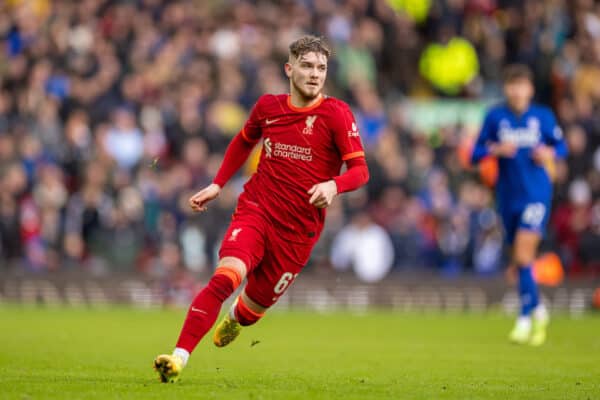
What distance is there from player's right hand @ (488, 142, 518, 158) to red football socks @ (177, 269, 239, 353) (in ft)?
20.2

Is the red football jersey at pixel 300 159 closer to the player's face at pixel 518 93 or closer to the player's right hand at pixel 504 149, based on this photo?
the player's right hand at pixel 504 149

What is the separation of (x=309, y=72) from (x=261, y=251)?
4.67ft

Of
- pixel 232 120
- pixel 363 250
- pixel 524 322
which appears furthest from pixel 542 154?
pixel 232 120

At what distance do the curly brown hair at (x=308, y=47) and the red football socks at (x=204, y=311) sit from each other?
1.84m

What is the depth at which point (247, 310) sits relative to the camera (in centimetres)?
1054

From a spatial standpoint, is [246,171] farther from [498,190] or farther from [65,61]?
[498,190]

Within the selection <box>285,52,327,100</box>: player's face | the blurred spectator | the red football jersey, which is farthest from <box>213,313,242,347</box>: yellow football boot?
the blurred spectator

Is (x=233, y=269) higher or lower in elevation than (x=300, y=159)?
lower

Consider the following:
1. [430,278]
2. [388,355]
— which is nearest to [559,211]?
[430,278]

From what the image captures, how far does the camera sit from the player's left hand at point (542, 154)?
1491 centimetres

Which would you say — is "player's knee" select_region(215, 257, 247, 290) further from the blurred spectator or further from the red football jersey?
the blurred spectator

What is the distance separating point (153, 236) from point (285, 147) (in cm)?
1280

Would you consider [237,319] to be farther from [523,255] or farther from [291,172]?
[523,255]

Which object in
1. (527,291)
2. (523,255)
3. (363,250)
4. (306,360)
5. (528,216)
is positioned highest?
(528,216)
